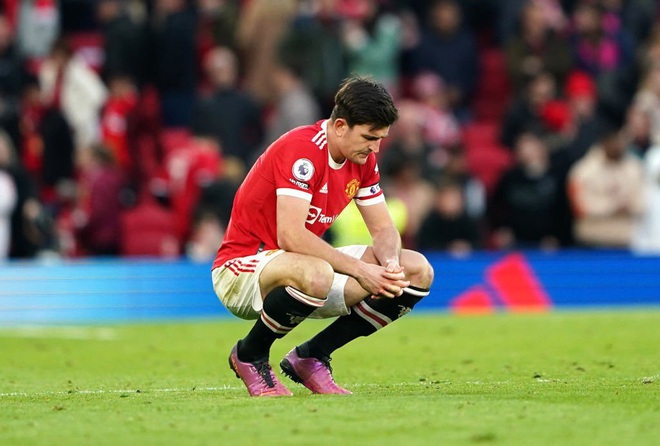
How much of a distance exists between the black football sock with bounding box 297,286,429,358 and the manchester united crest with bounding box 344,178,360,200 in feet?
2.14

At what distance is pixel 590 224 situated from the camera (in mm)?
18094

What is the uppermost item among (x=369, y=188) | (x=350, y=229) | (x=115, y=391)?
(x=369, y=188)

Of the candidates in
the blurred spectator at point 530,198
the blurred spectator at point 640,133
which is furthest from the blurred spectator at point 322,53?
the blurred spectator at point 640,133

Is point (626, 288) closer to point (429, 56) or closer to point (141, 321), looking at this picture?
point (429, 56)

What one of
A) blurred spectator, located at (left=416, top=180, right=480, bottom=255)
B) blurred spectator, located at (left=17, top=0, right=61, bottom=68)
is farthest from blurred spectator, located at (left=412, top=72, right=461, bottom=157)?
blurred spectator, located at (left=17, top=0, right=61, bottom=68)

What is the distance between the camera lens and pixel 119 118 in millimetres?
19312

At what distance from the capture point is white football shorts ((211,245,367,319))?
Result: 8.27m

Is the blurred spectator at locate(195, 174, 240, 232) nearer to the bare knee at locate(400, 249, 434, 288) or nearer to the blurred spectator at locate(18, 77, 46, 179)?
the blurred spectator at locate(18, 77, 46, 179)

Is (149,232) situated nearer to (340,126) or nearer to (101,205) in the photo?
(101,205)

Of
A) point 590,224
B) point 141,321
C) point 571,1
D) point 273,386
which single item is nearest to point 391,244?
point 273,386

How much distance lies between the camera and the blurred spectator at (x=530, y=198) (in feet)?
60.2

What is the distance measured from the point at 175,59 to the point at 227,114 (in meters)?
1.64

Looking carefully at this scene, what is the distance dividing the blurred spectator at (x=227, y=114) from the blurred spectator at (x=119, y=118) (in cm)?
95

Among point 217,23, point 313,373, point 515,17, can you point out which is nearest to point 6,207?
point 217,23
